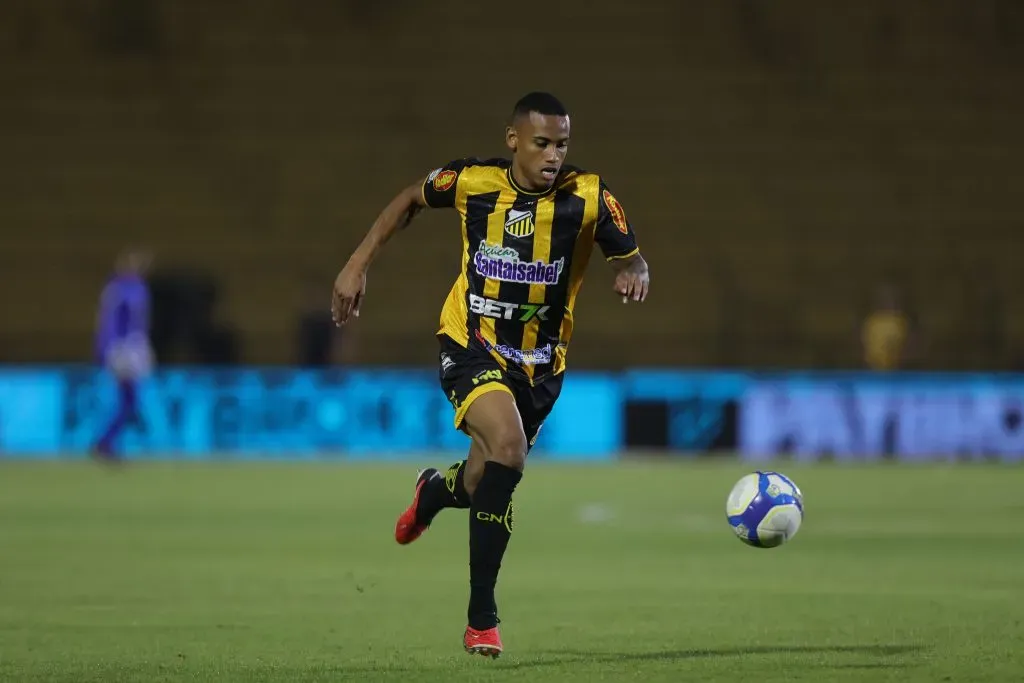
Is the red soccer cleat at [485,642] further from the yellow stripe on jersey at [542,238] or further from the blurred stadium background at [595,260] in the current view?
the blurred stadium background at [595,260]

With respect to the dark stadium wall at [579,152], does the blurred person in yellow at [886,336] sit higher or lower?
lower

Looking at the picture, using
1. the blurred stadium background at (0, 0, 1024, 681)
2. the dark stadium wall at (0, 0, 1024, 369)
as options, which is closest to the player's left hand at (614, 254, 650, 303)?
the blurred stadium background at (0, 0, 1024, 681)

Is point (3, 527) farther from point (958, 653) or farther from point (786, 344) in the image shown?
point (786, 344)

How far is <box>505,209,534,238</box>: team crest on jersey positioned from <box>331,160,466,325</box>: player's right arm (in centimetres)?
28

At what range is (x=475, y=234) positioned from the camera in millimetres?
7164

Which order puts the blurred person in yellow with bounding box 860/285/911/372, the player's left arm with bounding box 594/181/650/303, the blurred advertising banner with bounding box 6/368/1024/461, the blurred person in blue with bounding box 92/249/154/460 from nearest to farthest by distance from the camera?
1. the player's left arm with bounding box 594/181/650/303
2. the blurred person in blue with bounding box 92/249/154/460
3. the blurred advertising banner with bounding box 6/368/1024/461
4. the blurred person in yellow with bounding box 860/285/911/372

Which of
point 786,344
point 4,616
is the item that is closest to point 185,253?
point 786,344

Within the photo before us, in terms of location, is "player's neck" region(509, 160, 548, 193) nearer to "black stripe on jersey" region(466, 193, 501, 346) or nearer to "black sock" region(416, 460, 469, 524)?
"black stripe on jersey" region(466, 193, 501, 346)

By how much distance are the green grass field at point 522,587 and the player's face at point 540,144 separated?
1778 mm

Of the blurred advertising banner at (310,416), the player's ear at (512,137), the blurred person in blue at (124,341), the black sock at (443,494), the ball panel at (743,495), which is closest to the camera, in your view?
the player's ear at (512,137)

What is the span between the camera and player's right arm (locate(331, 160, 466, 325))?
22.9 feet

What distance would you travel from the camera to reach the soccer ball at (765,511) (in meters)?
8.01

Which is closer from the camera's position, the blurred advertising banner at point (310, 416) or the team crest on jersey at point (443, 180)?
the team crest on jersey at point (443, 180)

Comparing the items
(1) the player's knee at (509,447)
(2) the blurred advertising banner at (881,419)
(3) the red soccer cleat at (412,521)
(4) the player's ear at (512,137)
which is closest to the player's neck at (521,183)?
(4) the player's ear at (512,137)
